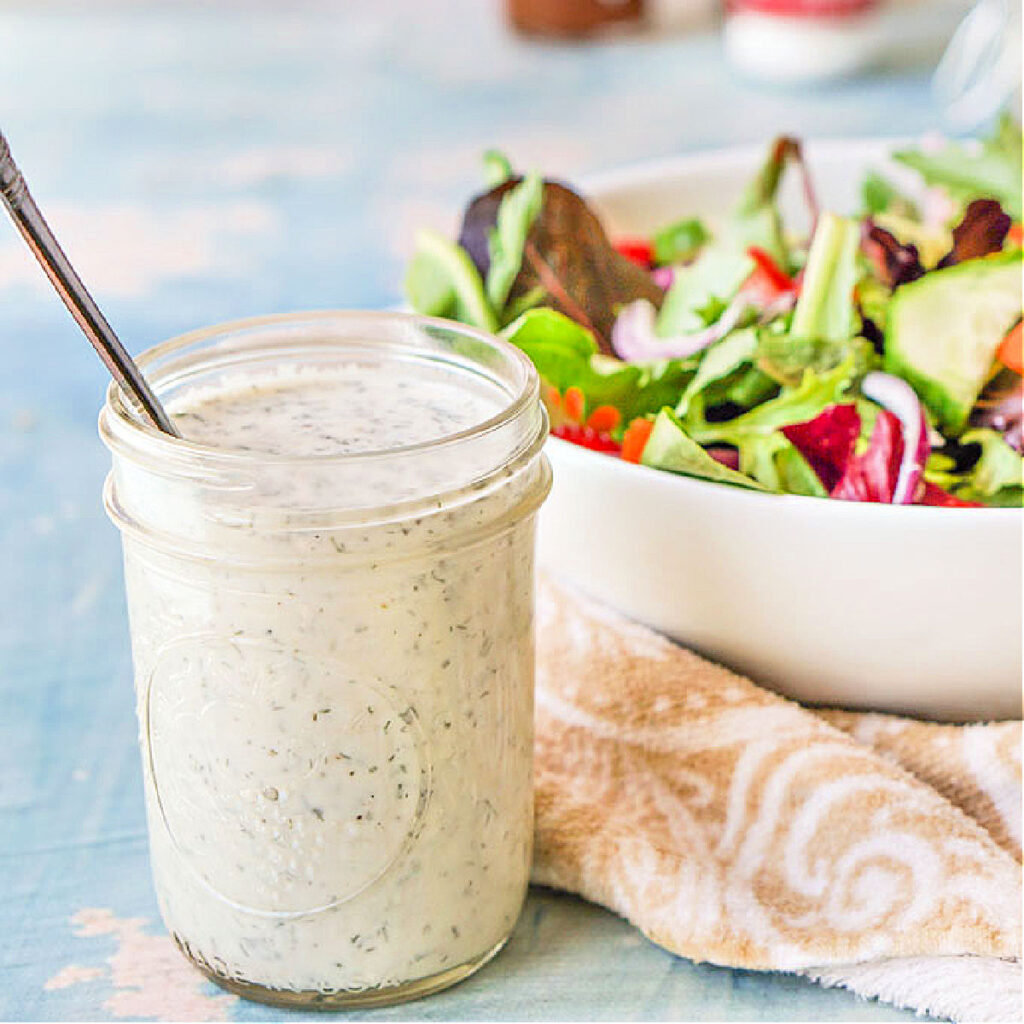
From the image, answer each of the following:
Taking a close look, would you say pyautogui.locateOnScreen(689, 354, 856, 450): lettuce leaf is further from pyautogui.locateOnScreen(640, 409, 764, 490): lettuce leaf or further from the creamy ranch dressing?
the creamy ranch dressing

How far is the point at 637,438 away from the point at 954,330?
26 centimetres

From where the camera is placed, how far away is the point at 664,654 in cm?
107

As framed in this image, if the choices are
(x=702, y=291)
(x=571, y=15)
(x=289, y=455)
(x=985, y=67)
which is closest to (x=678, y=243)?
(x=702, y=291)

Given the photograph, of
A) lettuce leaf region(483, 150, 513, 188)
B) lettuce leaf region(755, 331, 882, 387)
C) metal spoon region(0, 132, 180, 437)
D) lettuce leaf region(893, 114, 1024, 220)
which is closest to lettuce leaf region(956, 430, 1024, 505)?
lettuce leaf region(755, 331, 882, 387)

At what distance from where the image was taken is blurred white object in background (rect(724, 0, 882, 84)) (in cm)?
294

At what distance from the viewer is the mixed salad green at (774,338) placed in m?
1.08

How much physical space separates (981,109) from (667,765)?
1.08m

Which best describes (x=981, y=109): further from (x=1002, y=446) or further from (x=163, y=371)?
(x=163, y=371)

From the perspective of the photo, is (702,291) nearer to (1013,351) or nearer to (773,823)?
(1013,351)

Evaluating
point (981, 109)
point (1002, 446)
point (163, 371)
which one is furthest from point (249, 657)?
point (981, 109)

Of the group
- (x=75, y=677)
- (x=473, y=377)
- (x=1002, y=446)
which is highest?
(x=473, y=377)

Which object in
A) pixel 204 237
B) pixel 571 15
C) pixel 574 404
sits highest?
pixel 574 404

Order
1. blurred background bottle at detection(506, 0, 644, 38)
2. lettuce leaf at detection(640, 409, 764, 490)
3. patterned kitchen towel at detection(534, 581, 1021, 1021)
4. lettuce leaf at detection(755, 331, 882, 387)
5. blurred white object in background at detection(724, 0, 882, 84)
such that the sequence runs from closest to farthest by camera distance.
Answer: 1. patterned kitchen towel at detection(534, 581, 1021, 1021)
2. lettuce leaf at detection(640, 409, 764, 490)
3. lettuce leaf at detection(755, 331, 882, 387)
4. blurred white object in background at detection(724, 0, 882, 84)
5. blurred background bottle at detection(506, 0, 644, 38)

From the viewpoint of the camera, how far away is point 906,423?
111cm
